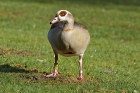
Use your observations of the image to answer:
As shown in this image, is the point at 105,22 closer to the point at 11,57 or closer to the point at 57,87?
the point at 11,57

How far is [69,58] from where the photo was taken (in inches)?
489

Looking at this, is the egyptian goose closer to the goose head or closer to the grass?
the goose head

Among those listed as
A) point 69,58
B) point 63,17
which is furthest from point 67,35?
point 69,58

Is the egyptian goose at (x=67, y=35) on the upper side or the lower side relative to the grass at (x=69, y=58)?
upper

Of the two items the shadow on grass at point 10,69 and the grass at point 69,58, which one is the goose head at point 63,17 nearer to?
the grass at point 69,58

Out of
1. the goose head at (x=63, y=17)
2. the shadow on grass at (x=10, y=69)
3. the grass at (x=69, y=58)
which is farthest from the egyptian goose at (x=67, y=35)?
the shadow on grass at (x=10, y=69)

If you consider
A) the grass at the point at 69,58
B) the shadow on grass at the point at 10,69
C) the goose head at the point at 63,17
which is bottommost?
the grass at the point at 69,58

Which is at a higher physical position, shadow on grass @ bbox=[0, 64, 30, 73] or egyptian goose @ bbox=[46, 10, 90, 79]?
egyptian goose @ bbox=[46, 10, 90, 79]

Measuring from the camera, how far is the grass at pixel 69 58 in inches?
342

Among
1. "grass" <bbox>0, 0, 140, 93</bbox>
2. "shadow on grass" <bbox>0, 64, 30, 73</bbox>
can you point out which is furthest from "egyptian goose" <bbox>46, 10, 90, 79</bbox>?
"shadow on grass" <bbox>0, 64, 30, 73</bbox>

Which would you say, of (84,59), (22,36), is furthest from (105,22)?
(84,59)

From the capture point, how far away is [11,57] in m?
11.3

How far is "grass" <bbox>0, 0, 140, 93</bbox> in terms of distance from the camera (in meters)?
8.68

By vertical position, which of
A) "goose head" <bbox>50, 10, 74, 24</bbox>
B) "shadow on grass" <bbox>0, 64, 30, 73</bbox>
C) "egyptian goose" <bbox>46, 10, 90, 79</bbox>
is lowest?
"shadow on grass" <bbox>0, 64, 30, 73</bbox>
